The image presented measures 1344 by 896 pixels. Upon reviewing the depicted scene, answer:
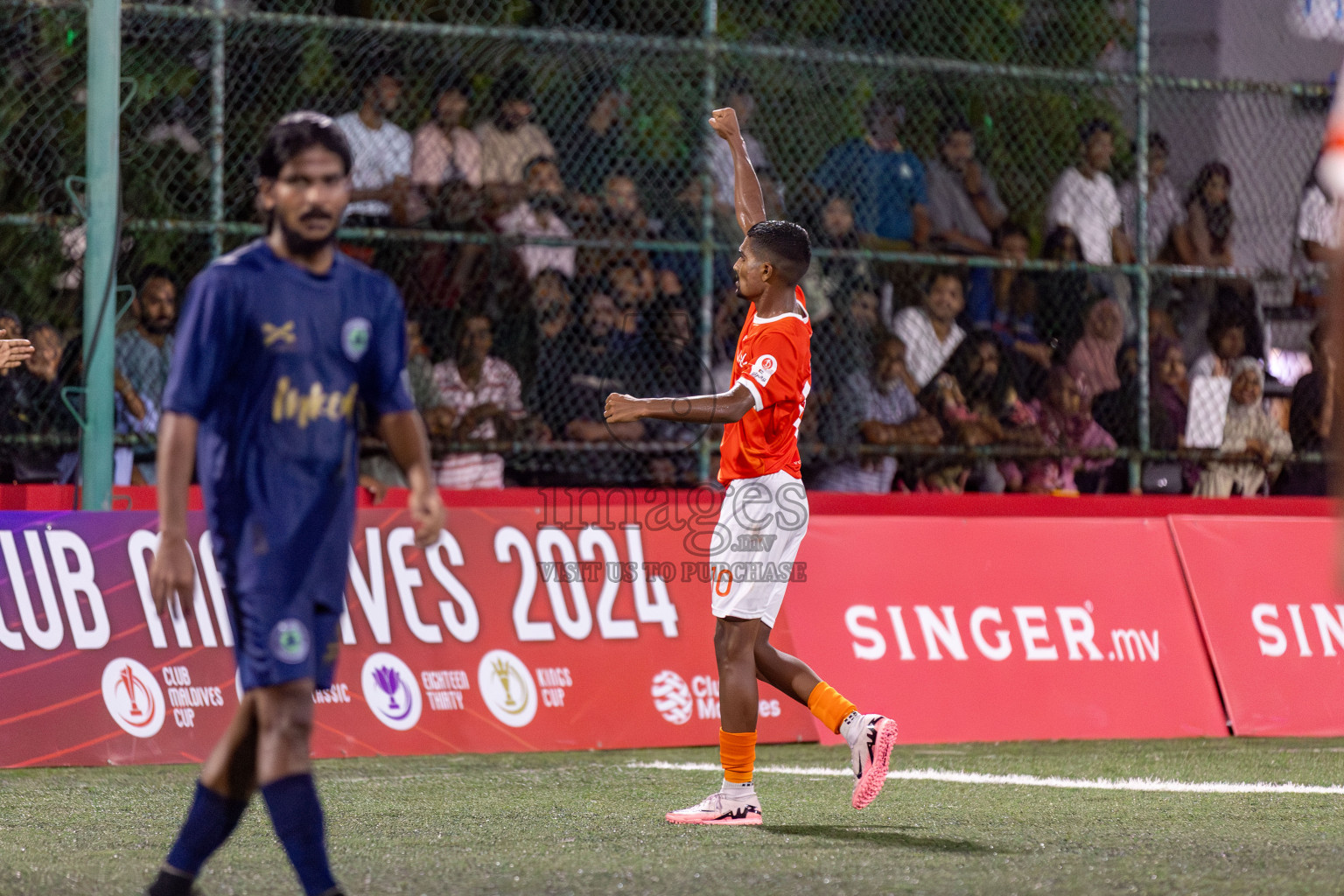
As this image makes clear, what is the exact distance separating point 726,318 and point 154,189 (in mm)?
3274

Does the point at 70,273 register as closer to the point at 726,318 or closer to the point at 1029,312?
the point at 726,318

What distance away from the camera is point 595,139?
10750 millimetres

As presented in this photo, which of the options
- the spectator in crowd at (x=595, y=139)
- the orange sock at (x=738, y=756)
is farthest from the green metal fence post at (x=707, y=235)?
the orange sock at (x=738, y=756)

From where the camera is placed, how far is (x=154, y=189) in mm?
9852

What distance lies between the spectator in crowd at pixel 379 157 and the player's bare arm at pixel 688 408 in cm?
438

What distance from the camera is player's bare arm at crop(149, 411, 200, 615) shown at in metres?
4.16

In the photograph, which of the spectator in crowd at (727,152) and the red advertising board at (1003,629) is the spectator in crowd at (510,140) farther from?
the red advertising board at (1003,629)

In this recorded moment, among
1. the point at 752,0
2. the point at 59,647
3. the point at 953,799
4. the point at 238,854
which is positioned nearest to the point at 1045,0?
the point at 752,0

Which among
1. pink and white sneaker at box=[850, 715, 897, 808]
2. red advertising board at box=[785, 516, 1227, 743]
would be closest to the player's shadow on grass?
pink and white sneaker at box=[850, 715, 897, 808]

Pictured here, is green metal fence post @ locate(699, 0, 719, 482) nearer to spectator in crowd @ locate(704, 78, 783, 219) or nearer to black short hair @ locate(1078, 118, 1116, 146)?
spectator in crowd @ locate(704, 78, 783, 219)

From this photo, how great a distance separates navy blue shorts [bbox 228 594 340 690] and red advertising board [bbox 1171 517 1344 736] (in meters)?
6.90

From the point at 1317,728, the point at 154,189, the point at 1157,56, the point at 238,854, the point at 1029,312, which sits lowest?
the point at 1317,728

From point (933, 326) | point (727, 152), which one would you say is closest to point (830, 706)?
point (727, 152)

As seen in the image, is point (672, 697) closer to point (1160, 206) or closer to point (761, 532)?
point (761, 532)
